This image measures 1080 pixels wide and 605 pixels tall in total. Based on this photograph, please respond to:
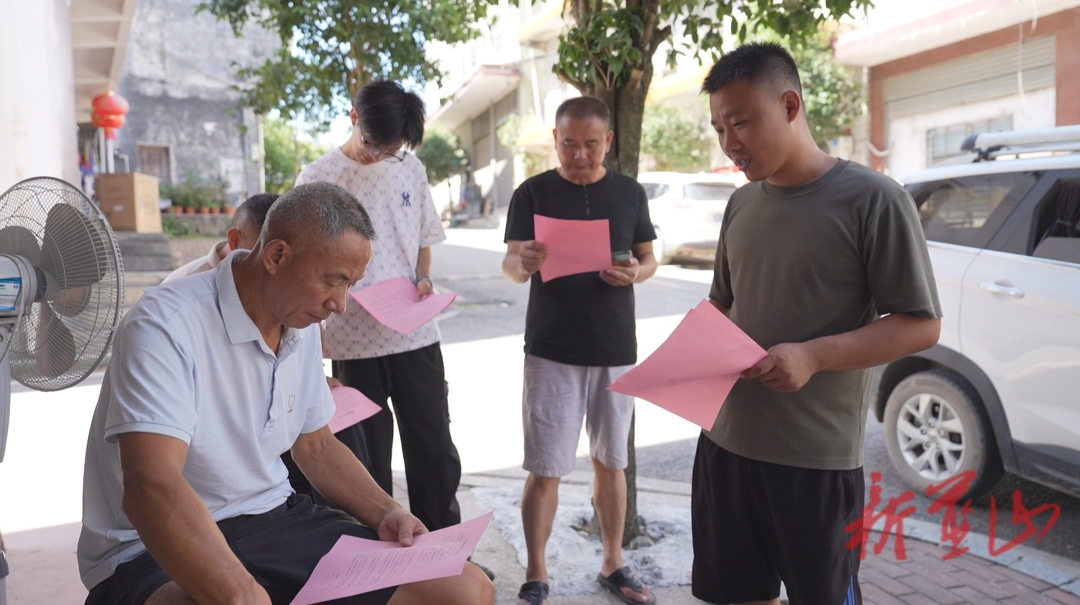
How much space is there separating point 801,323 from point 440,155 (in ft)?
121

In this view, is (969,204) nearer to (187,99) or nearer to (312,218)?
(312,218)

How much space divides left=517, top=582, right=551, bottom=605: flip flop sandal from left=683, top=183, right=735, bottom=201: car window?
12.0 meters

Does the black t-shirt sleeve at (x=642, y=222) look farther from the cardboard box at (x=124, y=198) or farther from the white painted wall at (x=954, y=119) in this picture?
the cardboard box at (x=124, y=198)

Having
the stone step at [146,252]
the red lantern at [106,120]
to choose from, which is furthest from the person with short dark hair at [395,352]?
the red lantern at [106,120]

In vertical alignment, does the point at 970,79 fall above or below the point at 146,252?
above

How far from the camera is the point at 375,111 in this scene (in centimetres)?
332

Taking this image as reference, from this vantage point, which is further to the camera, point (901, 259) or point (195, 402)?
point (901, 259)

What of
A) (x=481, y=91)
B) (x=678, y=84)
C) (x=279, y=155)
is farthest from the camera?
(x=481, y=91)

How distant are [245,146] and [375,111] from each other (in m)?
19.4

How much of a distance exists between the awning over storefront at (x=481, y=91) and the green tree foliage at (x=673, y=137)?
22.6ft

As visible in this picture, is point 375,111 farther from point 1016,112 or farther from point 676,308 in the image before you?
point 1016,112

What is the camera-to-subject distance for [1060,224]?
414 cm

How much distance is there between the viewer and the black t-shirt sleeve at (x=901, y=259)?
2051mm

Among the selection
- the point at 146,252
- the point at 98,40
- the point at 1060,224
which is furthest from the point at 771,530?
the point at 98,40
